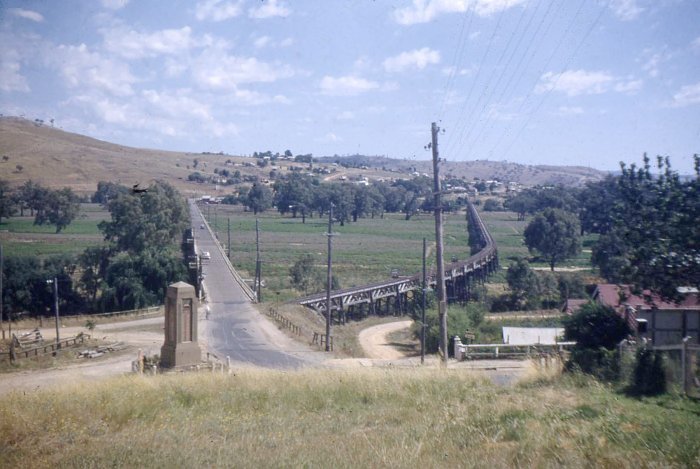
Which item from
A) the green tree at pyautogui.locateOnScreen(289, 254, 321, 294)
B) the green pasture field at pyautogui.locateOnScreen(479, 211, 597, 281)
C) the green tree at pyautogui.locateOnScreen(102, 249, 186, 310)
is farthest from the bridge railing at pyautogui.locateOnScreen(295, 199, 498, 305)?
the green tree at pyautogui.locateOnScreen(102, 249, 186, 310)

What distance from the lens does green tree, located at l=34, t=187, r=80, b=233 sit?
1395 inches

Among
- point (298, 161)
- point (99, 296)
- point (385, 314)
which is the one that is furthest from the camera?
point (298, 161)

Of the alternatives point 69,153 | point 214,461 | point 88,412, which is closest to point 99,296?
point 69,153

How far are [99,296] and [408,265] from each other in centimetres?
2576

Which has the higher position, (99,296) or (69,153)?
(69,153)

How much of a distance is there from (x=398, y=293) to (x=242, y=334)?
15.5 metres

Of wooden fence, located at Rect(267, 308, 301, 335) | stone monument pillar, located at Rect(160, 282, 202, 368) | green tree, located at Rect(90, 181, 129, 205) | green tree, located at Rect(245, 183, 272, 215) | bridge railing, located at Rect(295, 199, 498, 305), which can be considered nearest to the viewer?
stone monument pillar, located at Rect(160, 282, 202, 368)

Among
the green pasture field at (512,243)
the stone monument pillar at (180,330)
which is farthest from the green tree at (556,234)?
the stone monument pillar at (180,330)

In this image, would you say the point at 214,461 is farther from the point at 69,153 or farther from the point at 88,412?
the point at 69,153

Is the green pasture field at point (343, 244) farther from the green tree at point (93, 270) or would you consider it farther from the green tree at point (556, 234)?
the green tree at point (93, 270)

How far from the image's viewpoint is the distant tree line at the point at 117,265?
31953mm

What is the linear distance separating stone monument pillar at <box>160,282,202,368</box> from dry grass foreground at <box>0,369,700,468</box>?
6270mm

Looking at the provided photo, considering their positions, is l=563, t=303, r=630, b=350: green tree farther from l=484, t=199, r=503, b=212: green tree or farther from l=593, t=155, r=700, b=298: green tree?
l=484, t=199, r=503, b=212: green tree

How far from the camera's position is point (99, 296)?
37.8 metres
